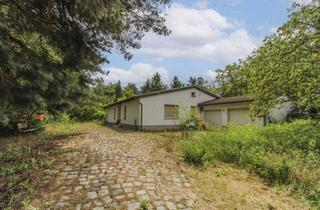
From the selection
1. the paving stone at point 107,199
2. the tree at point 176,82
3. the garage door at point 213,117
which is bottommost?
the paving stone at point 107,199

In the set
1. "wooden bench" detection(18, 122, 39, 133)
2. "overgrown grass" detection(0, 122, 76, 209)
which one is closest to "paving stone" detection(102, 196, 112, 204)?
"overgrown grass" detection(0, 122, 76, 209)

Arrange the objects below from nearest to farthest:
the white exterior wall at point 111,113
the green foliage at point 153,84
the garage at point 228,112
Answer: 1. the garage at point 228,112
2. the white exterior wall at point 111,113
3. the green foliage at point 153,84

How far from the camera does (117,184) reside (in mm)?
5008

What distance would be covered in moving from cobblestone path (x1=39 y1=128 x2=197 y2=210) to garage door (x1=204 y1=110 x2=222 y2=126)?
12.5 metres

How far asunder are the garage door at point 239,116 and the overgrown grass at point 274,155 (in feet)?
20.4

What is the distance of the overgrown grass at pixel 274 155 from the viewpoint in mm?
5586

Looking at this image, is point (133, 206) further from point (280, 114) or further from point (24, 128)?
point (280, 114)

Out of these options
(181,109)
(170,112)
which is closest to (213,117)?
(181,109)

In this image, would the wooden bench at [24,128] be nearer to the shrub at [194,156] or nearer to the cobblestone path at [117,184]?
the cobblestone path at [117,184]

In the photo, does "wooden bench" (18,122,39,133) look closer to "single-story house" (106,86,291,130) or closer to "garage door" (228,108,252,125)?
"single-story house" (106,86,291,130)

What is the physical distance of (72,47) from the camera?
521 centimetres

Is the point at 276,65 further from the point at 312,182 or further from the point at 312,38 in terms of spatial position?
the point at 312,182

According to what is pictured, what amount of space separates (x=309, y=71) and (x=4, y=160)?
979cm

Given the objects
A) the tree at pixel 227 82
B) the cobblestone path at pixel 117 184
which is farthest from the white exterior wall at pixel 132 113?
the tree at pixel 227 82
